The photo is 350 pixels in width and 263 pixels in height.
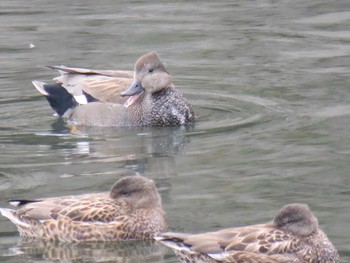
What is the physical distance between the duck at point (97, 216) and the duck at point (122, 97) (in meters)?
3.84

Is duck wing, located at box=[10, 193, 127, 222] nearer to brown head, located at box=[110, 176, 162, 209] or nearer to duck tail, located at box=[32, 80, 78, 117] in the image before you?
brown head, located at box=[110, 176, 162, 209]

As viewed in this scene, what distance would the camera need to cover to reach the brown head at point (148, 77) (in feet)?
46.2

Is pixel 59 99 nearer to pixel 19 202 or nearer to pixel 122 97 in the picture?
pixel 122 97

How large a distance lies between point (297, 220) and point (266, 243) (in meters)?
A: 0.30

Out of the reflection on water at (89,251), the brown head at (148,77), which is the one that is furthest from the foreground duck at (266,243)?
the brown head at (148,77)

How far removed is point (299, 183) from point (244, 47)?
650 cm

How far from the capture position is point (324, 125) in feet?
42.9

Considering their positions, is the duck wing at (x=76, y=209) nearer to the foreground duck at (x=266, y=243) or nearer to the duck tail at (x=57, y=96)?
the foreground duck at (x=266, y=243)

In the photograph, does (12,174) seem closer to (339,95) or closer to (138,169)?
(138,169)

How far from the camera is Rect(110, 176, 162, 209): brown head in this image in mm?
10016

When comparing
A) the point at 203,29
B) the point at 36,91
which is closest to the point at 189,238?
the point at 36,91

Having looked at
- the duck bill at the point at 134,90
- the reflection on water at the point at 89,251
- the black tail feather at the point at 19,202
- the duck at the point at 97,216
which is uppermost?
the duck bill at the point at 134,90

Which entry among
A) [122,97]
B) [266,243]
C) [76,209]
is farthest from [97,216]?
[122,97]

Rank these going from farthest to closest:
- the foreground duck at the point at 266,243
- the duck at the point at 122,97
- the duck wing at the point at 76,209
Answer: the duck at the point at 122,97 < the duck wing at the point at 76,209 < the foreground duck at the point at 266,243
